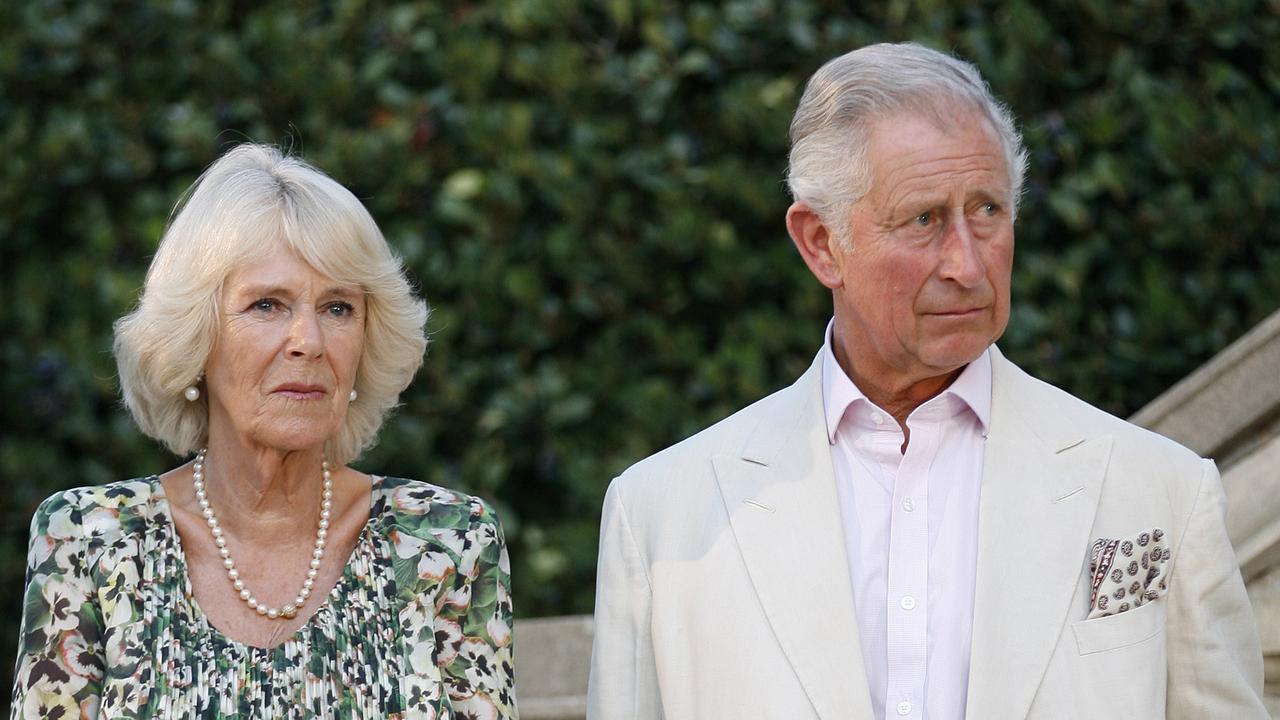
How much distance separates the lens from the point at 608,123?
16.4 feet

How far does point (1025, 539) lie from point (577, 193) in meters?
2.30

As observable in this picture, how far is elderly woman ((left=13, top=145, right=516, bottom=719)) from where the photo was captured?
119 inches

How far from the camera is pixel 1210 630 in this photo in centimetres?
284

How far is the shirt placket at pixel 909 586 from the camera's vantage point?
2881 millimetres

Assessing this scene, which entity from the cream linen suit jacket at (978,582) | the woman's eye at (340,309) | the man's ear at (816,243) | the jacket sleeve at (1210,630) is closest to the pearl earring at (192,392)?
the woman's eye at (340,309)

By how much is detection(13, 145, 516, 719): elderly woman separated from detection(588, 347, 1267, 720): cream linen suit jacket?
32 centimetres

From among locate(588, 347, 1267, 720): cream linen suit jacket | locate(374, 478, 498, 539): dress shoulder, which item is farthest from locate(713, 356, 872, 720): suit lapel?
locate(374, 478, 498, 539): dress shoulder

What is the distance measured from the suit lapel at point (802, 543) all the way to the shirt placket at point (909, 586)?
57 mm

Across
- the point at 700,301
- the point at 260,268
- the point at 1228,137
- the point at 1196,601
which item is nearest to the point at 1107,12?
the point at 1228,137

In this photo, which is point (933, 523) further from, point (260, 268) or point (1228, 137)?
point (1228, 137)

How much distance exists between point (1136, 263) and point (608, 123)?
4.93 feet

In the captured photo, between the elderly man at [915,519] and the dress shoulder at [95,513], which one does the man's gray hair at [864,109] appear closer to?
the elderly man at [915,519]

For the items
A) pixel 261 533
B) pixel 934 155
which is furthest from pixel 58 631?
pixel 934 155

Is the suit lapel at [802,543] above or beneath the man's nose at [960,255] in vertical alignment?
beneath
